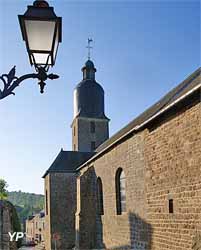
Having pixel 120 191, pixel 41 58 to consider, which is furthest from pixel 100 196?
pixel 41 58

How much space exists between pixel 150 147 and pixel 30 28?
23.9ft

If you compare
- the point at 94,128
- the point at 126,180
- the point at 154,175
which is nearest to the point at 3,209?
the point at 154,175

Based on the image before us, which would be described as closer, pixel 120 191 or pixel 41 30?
pixel 41 30

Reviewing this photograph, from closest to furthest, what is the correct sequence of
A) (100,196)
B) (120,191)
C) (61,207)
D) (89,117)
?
(120,191) → (100,196) → (61,207) → (89,117)

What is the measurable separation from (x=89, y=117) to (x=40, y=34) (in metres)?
29.0

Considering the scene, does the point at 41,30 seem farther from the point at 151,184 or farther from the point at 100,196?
the point at 100,196

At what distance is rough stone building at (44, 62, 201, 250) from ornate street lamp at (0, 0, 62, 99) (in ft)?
13.9

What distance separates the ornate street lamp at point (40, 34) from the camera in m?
3.16

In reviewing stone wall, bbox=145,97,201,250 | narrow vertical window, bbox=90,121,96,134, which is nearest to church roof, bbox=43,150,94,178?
narrow vertical window, bbox=90,121,96,134

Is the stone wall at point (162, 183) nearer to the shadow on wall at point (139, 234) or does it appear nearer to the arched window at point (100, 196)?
the shadow on wall at point (139, 234)

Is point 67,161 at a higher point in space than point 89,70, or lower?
lower

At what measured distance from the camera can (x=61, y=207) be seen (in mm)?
25656

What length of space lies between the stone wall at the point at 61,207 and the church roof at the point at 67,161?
1.21ft

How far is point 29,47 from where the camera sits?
10.6 ft
